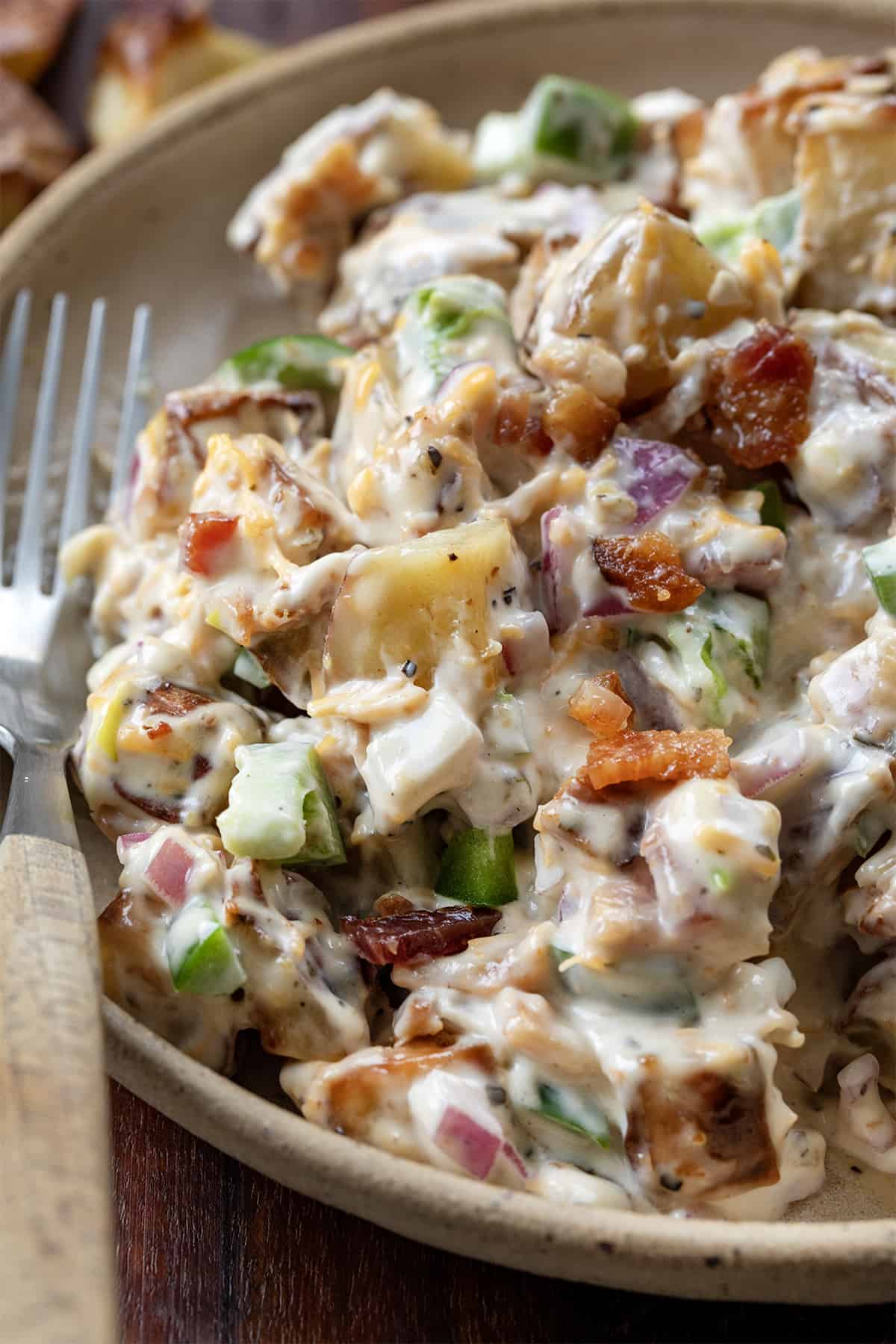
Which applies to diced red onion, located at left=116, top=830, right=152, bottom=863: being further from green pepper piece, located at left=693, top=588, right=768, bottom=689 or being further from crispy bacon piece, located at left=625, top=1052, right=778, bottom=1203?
green pepper piece, located at left=693, top=588, right=768, bottom=689

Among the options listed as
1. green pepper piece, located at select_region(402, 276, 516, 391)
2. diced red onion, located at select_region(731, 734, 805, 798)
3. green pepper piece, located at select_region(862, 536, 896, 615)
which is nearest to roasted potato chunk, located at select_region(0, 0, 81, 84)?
green pepper piece, located at select_region(402, 276, 516, 391)

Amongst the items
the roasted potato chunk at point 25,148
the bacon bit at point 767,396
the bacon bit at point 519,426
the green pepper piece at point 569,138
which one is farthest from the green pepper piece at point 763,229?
the roasted potato chunk at point 25,148

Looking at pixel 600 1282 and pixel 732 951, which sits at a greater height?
pixel 732 951

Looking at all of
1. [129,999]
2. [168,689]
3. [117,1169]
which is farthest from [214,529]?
[117,1169]

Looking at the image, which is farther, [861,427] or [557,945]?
[861,427]

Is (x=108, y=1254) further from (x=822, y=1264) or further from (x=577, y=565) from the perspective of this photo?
(x=577, y=565)

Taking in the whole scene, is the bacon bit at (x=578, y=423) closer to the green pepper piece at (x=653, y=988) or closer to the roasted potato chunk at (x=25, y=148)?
the green pepper piece at (x=653, y=988)
